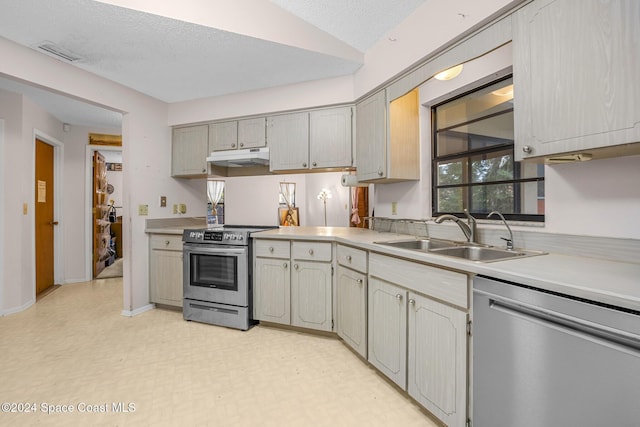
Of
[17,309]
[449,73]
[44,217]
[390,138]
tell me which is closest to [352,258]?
[390,138]

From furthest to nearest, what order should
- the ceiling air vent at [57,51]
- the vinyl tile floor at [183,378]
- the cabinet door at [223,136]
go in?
the cabinet door at [223,136] → the ceiling air vent at [57,51] → the vinyl tile floor at [183,378]

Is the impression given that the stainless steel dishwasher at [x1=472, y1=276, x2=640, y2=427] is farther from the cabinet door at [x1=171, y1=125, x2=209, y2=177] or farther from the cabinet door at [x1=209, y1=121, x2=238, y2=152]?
the cabinet door at [x1=171, y1=125, x2=209, y2=177]

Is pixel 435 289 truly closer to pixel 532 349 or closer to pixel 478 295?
pixel 478 295

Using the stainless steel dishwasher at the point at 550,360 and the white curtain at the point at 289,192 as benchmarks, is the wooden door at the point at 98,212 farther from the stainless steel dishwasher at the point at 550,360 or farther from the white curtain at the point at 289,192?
the stainless steel dishwasher at the point at 550,360

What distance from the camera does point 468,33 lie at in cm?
165

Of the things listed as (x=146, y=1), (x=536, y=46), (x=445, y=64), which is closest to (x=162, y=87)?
(x=146, y=1)

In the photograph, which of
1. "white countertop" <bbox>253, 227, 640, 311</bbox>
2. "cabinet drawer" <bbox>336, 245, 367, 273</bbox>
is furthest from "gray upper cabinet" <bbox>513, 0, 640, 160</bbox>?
"cabinet drawer" <bbox>336, 245, 367, 273</bbox>

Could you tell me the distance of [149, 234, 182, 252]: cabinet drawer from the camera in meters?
3.10

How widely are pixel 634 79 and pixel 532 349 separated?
0.97m

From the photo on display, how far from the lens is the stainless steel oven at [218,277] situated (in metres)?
2.70

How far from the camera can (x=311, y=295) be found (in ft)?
8.22

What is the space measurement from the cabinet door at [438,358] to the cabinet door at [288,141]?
72.7 inches

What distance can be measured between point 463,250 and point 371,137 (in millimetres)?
1195

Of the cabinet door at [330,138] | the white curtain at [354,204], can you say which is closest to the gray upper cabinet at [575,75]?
the cabinet door at [330,138]
